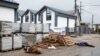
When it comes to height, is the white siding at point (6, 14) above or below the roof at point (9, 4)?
below

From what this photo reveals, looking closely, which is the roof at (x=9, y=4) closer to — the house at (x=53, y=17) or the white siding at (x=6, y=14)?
the white siding at (x=6, y=14)

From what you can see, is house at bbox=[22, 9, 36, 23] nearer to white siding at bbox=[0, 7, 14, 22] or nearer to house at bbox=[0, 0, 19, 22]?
house at bbox=[0, 0, 19, 22]

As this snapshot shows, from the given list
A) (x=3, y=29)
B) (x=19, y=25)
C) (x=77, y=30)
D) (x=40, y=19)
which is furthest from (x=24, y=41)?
(x=40, y=19)

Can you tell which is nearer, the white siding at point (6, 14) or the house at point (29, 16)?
the white siding at point (6, 14)

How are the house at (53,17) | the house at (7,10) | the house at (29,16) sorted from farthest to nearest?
the house at (29,16) → the house at (53,17) → the house at (7,10)

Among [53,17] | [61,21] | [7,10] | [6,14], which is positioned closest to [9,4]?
[7,10]

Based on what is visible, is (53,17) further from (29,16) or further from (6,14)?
(6,14)

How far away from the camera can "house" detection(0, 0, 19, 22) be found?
94.0 feet

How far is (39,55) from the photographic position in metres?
16.3

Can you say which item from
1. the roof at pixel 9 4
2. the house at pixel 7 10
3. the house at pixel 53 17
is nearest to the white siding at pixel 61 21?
the house at pixel 53 17

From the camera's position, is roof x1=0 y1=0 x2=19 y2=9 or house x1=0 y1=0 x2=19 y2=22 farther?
house x1=0 y1=0 x2=19 y2=22

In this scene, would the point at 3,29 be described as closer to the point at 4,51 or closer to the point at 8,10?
the point at 4,51

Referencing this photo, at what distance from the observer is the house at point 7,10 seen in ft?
94.0

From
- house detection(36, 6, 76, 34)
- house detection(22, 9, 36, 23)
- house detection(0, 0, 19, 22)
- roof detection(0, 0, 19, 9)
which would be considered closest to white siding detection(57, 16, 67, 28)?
house detection(36, 6, 76, 34)
